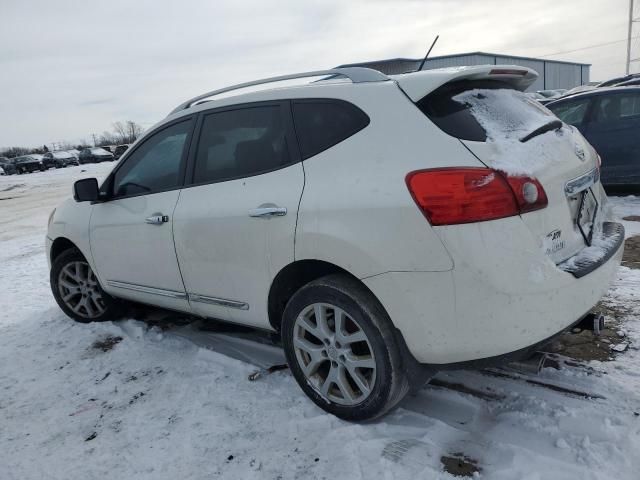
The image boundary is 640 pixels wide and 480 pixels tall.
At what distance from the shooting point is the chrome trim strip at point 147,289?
3648 mm

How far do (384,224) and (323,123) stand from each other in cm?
75

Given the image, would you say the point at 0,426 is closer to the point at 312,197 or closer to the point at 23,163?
the point at 312,197

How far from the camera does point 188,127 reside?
359 cm

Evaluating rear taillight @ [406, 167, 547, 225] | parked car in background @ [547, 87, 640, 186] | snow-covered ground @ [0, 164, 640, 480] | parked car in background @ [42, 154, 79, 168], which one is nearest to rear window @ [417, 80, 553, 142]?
rear taillight @ [406, 167, 547, 225]

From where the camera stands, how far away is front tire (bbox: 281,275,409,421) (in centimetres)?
253

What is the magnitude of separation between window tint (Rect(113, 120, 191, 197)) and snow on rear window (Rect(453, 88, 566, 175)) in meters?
1.95

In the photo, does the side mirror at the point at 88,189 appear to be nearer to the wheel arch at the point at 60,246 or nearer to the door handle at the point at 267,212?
the wheel arch at the point at 60,246

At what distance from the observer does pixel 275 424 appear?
2.84 m

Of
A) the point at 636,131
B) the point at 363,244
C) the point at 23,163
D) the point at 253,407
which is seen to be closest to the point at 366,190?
the point at 363,244

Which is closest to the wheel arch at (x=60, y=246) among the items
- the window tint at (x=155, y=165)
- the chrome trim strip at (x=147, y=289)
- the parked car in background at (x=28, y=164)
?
the chrome trim strip at (x=147, y=289)

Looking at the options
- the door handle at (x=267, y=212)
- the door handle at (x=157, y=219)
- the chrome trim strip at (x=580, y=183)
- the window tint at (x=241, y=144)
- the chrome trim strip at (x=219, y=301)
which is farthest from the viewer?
the door handle at (x=157, y=219)

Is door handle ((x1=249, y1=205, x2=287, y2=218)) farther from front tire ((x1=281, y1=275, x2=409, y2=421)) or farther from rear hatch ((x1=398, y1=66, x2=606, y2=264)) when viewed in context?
rear hatch ((x1=398, y1=66, x2=606, y2=264))

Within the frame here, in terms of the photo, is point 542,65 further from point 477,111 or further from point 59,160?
point 477,111

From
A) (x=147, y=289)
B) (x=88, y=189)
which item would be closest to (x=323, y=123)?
(x=147, y=289)
